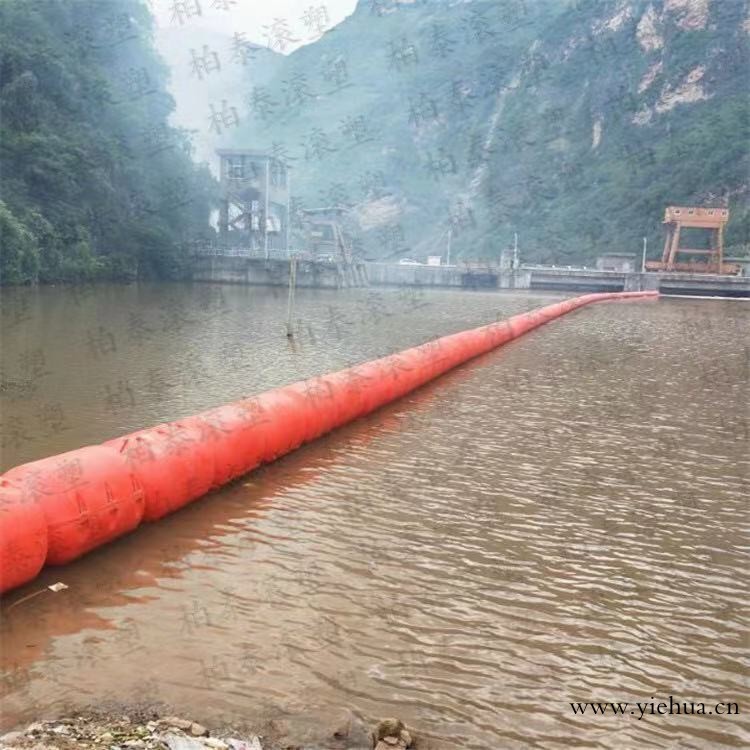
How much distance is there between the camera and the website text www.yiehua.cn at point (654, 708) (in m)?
3.73

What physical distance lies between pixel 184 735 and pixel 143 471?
2.71 meters

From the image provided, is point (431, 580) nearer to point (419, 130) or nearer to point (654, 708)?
point (654, 708)

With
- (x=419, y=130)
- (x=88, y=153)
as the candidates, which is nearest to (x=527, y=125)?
(x=419, y=130)

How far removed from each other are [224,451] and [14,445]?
2704mm

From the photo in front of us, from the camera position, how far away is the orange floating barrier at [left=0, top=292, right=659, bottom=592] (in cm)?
461

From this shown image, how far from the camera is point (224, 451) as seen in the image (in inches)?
262

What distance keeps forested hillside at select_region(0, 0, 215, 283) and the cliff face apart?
11.3 meters

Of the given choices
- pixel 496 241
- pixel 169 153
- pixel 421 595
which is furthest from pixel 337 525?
pixel 496 241

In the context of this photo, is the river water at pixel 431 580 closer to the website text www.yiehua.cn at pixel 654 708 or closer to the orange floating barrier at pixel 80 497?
the website text www.yiehua.cn at pixel 654 708

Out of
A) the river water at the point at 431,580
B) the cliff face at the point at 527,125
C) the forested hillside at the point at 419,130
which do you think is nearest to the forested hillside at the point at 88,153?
the forested hillside at the point at 419,130

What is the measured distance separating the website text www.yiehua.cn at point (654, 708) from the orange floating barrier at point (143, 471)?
10.8ft

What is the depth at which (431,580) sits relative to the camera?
5062mm

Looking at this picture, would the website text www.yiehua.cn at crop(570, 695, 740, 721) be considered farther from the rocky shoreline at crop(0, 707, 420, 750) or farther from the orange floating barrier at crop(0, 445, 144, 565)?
the orange floating barrier at crop(0, 445, 144, 565)

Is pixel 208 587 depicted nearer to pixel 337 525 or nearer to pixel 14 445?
pixel 337 525
